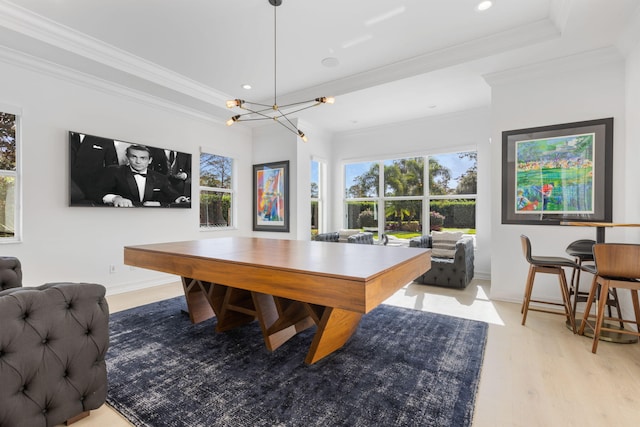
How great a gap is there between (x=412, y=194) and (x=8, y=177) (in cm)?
568

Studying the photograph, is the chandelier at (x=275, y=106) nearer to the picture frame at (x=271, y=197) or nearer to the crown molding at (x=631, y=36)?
the picture frame at (x=271, y=197)

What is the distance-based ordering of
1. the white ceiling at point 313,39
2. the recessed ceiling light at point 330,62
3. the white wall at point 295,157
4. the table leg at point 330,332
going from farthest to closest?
1. the white wall at point 295,157
2. the recessed ceiling light at point 330,62
3. the white ceiling at point 313,39
4. the table leg at point 330,332

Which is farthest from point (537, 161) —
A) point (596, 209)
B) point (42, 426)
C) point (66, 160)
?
point (66, 160)

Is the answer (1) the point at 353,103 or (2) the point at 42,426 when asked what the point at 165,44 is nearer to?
(1) the point at 353,103

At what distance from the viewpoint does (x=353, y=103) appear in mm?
4699

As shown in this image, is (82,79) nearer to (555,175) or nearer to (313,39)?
(313,39)

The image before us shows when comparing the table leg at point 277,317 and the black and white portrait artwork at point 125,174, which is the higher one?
the black and white portrait artwork at point 125,174

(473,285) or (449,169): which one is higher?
(449,169)

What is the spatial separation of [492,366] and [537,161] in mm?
2499

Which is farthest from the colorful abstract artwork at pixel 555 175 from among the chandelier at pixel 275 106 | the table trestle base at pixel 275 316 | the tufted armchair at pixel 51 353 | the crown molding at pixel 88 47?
the crown molding at pixel 88 47

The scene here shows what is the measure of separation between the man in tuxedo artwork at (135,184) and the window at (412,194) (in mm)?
3549

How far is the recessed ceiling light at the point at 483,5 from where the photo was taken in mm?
2652

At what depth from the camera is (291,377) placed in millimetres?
1991

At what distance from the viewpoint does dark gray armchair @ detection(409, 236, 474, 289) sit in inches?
169
